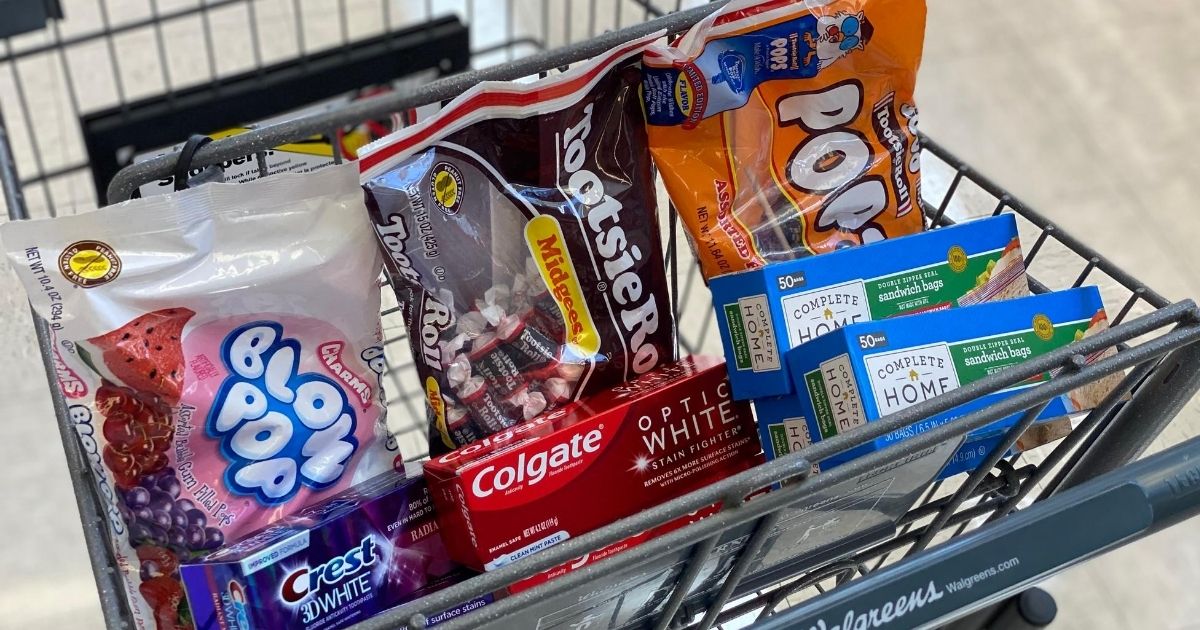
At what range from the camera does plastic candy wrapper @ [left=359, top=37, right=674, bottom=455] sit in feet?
2.44

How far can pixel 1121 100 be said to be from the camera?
80.6 inches

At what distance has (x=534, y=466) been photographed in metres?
0.70

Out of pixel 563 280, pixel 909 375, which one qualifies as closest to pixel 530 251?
pixel 563 280

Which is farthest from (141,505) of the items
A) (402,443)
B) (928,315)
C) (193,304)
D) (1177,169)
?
(1177,169)

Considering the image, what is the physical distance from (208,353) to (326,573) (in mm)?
157

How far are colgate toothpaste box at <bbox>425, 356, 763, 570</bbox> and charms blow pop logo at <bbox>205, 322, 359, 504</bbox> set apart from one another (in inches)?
3.4

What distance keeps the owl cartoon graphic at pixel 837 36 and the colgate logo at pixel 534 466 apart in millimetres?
304

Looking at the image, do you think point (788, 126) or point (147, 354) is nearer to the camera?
point (147, 354)

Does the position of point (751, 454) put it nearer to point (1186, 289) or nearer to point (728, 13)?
point (728, 13)

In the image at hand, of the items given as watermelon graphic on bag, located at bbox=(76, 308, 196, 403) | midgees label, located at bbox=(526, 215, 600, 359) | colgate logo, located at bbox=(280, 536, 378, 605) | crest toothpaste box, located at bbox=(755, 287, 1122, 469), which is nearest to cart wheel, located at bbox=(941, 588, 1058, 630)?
crest toothpaste box, located at bbox=(755, 287, 1122, 469)

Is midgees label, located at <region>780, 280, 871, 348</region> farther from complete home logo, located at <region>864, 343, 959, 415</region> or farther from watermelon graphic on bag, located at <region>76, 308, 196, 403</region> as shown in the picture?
watermelon graphic on bag, located at <region>76, 308, 196, 403</region>

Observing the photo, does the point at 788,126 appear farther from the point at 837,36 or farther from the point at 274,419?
the point at 274,419

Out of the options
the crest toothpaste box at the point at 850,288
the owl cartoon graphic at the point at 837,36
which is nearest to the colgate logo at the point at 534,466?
the crest toothpaste box at the point at 850,288

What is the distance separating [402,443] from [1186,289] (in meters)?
1.22
